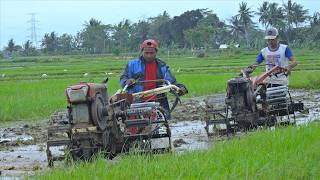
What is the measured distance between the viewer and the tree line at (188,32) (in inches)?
2837

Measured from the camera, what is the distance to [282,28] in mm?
70750

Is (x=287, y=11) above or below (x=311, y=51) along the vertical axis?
above

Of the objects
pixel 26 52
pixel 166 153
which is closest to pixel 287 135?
pixel 166 153

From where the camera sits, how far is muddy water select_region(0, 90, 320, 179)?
7578 mm

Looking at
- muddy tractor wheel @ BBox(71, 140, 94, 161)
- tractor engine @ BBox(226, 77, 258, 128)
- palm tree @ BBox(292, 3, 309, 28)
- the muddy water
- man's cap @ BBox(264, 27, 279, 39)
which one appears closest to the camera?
muddy tractor wheel @ BBox(71, 140, 94, 161)

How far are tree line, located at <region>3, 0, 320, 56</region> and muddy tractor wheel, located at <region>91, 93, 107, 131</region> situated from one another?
207 ft

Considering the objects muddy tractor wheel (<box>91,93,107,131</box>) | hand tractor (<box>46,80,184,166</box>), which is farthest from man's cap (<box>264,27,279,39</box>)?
muddy tractor wheel (<box>91,93,107,131</box>)

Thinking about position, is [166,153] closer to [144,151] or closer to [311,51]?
[144,151]

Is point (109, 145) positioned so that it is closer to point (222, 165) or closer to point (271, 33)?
point (222, 165)

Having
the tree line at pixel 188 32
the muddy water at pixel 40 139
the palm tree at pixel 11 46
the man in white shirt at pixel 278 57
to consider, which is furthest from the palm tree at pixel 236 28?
the man in white shirt at pixel 278 57

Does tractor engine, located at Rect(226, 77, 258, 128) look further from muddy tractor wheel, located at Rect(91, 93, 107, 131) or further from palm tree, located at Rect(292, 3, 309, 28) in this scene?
palm tree, located at Rect(292, 3, 309, 28)

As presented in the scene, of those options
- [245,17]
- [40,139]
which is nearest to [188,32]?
[245,17]

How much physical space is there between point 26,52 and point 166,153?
88.2 metres

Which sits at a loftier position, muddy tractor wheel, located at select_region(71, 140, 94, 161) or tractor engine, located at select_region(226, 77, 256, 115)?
tractor engine, located at select_region(226, 77, 256, 115)
